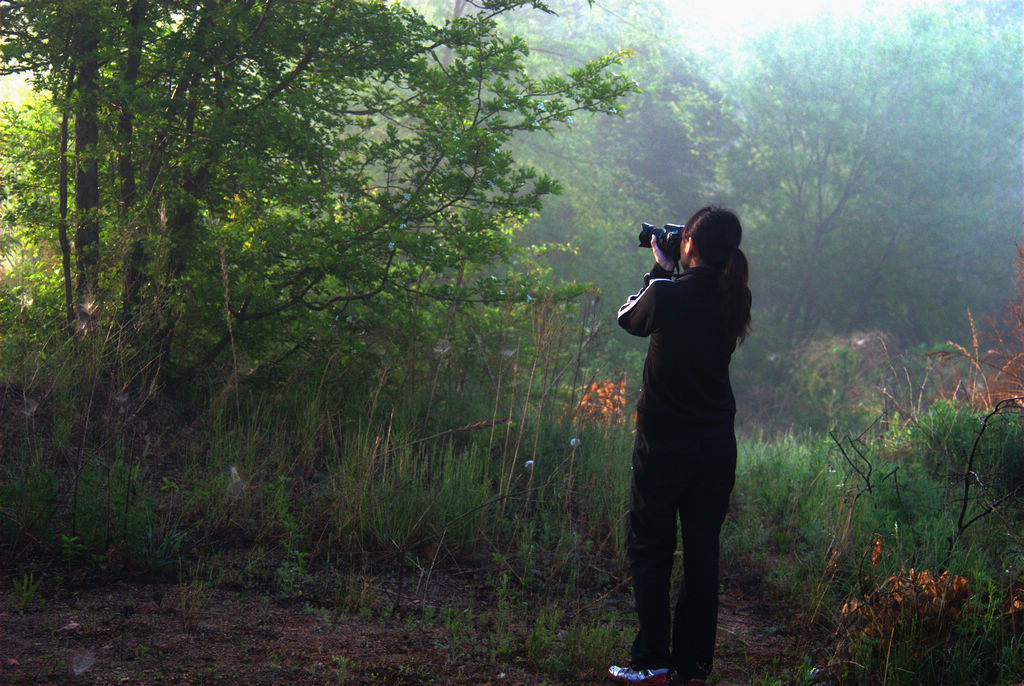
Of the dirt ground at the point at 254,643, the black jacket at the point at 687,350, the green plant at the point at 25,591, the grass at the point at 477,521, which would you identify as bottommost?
the dirt ground at the point at 254,643

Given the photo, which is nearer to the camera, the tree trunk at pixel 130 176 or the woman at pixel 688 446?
the woman at pixel 688 446

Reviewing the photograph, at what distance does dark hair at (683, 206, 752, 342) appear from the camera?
341cm

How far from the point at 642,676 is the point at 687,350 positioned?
136 cm

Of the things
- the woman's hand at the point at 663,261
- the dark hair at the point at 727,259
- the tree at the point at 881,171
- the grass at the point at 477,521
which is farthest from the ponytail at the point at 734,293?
the tree at the point at 881,171

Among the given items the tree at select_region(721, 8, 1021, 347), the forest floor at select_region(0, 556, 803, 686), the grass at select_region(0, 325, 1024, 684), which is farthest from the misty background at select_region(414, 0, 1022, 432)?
the forest floor at select_region(0, 556, 803, 686)

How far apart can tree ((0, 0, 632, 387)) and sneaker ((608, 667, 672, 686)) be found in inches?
143

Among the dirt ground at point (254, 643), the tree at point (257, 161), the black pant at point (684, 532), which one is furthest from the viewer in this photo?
the tree at point (257, 161)

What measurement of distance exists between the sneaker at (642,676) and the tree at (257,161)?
3637mm

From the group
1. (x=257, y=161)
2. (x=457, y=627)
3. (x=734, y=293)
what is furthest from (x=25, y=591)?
(x=257, y=161)

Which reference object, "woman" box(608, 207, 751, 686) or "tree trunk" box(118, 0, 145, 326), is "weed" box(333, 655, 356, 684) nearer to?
"woman" box(608, 207, 751, 686)

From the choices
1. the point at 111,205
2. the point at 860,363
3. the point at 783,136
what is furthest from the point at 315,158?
the point at 783,136

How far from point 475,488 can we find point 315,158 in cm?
309

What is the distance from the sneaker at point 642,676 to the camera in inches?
133

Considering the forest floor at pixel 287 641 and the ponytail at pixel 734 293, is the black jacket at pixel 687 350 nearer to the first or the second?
the ponytail at pixel 734 293
